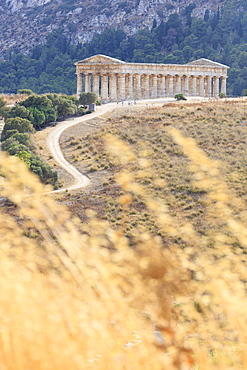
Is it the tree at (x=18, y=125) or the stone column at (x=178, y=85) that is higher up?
the tree at (x=18, y=125)

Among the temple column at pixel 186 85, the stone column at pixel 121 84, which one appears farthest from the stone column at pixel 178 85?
the stone column at pixel 121 84

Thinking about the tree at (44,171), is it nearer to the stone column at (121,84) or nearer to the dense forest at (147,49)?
the stone column at (121,84)

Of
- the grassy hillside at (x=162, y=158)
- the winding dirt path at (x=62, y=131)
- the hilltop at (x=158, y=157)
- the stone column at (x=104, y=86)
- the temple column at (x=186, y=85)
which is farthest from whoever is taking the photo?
the temple column at (x=186, y=85)

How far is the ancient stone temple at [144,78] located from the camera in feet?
315

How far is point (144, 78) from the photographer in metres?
100

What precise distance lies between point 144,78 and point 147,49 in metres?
79.9

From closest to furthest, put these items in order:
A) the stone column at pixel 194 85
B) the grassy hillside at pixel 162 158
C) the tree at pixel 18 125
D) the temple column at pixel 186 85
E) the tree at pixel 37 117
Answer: the grassy hillside at pixel 162 158 → the tree at pixel 18 125 → the tree at pixel 37 117 → the temple column at pixel 186 85 → the stone column at pixel 194 85

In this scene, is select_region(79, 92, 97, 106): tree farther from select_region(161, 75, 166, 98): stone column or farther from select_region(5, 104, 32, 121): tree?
select_region(5, 104, 32, 121): tree

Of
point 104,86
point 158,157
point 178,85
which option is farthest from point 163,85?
point 158,157

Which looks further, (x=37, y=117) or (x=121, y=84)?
(x=121, y=84)

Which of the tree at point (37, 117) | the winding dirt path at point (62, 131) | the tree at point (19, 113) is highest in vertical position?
the tree at point (19, 113)

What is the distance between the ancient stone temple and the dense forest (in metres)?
47.5

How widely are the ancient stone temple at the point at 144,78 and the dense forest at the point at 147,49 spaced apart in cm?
4745

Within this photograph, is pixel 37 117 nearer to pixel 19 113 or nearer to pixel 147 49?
pixel 19 113
